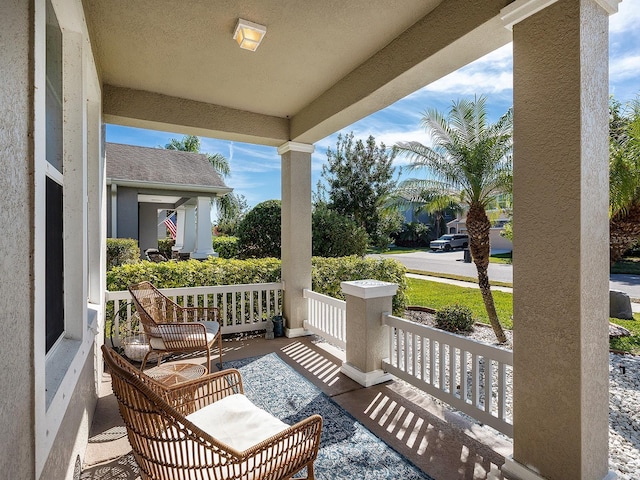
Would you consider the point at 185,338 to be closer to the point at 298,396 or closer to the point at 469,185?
the point at 298,396

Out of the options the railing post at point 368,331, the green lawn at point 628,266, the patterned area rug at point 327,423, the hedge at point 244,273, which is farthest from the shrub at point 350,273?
the green lawn at point 628,266

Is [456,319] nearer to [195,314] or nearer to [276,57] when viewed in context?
[195,314]

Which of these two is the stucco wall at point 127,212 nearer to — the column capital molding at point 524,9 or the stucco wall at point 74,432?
the stucco wall at point 74,432

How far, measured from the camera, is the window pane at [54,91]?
1.90 meters

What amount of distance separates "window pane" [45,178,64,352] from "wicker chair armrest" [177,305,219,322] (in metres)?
2.10

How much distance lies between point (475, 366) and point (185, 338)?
2.55 m

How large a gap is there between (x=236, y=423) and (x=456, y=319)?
5.14 metres

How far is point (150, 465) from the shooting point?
1.52 metres

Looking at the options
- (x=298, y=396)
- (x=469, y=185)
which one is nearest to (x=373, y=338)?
(x=298, y=396)

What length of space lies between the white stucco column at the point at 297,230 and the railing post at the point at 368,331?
5.25ft

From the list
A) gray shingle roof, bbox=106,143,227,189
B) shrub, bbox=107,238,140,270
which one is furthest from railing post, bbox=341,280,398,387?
gray shingle roof, bbox=106,143,227,189

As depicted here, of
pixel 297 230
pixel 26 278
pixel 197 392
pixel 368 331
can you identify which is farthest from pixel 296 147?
pixel 26 278

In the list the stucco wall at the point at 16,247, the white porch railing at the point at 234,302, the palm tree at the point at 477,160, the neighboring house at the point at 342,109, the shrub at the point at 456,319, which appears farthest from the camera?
the shrub at the point at 456,319

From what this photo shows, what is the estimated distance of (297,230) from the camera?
5.10 meters
